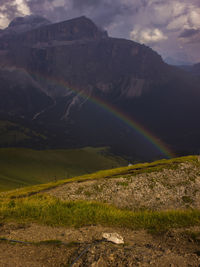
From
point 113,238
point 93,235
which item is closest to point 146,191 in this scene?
point 93,235

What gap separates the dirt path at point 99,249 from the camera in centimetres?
1112

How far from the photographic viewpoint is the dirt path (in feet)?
36.5

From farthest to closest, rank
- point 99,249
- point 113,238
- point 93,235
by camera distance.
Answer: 1. point 93,235
2. point 113,238
3. point 99,249

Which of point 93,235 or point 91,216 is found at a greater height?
point 91,216

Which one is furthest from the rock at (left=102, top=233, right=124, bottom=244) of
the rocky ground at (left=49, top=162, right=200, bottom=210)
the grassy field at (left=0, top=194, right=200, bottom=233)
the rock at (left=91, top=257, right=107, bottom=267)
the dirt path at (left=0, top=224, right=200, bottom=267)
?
the rocky ground at (left=49, top=162, right=200, bottom=210)

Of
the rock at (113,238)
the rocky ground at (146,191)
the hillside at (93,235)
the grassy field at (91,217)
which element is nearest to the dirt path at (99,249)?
the hillside at (93,235)

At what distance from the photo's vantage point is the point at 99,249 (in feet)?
39.6

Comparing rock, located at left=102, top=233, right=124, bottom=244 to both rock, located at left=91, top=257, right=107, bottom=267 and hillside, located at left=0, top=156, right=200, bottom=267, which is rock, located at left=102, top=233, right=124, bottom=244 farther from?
rock, located at left=91, top=257, right=107, bottom=267

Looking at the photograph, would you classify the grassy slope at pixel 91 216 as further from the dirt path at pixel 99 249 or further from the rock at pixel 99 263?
the rock at pixel 99 263

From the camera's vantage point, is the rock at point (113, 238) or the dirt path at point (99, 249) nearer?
the dirt path at point (99, 249)

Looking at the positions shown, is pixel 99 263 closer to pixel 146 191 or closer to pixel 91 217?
pixel 91 217

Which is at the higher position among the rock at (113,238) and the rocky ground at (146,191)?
the rocky ground at (146,191)

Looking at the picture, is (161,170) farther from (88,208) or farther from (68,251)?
(68,251)

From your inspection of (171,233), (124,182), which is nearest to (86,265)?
(171,233)
